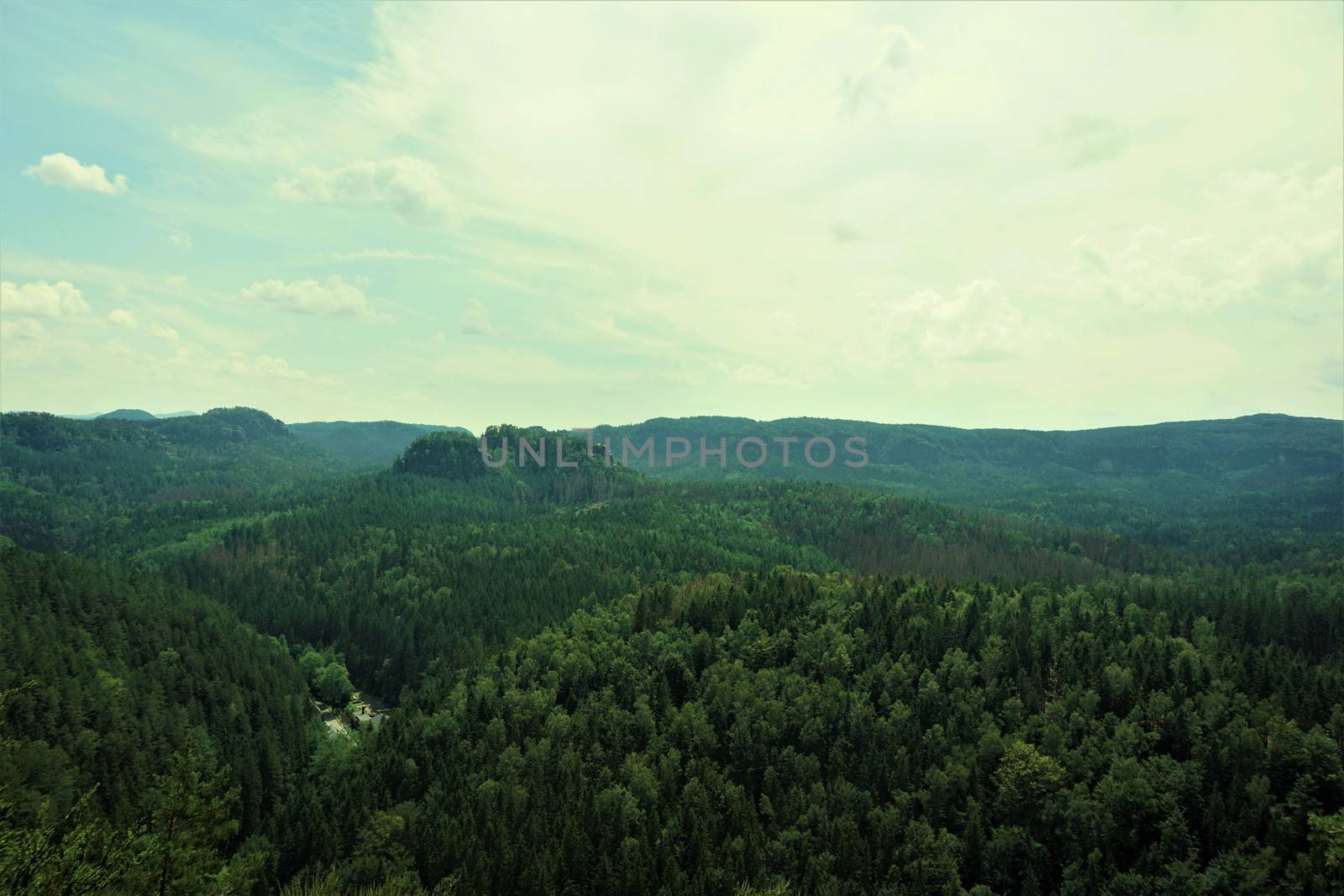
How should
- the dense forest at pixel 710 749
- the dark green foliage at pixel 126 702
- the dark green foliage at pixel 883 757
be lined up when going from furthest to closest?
1. the dark green foliage at pixel 126 702
2. the dark green foliage at pixel 883 757
3. the dense forest at pixel 710 749

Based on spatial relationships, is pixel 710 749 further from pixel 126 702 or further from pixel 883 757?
pixel 126 702

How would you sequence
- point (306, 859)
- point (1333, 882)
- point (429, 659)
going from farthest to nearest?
point (429, 659) < point (306, 859) < point (1333, 882)

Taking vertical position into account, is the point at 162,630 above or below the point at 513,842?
above

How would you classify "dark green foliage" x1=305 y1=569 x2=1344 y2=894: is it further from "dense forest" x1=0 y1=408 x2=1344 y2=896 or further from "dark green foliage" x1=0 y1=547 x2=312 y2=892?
"dark green foliage" x1=0 y1=547 x2=312 y2=892

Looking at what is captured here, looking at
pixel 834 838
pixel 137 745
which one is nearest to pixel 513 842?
pixel 834 838

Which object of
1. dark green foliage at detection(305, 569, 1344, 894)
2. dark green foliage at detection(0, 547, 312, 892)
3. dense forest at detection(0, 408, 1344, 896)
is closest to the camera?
dense forest at detection(0, 408, 1344, 896)

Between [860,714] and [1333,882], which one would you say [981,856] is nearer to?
[860,714]

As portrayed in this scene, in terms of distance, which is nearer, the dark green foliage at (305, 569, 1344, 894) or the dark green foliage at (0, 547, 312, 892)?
the dark green foliage at (305, 569, 1344, 894)

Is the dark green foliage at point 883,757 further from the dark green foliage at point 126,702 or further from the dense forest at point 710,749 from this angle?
the dark green foliage at point 126,702

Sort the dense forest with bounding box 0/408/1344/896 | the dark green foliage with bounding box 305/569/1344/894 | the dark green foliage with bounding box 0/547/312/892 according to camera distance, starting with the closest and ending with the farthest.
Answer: the dense forest with bounding box 0/408/1344/896 → the dark green foliage with bounding box 305/569/1344/894 → the dark green foliage with bounding box 0/547/312/892

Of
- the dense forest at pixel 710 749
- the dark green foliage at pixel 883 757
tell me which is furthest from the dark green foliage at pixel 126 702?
the dark green foliage at pixel 883 757

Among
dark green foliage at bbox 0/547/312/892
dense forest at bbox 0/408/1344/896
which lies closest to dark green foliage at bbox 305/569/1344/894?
dense forest at bbox 0/408/1344/896
